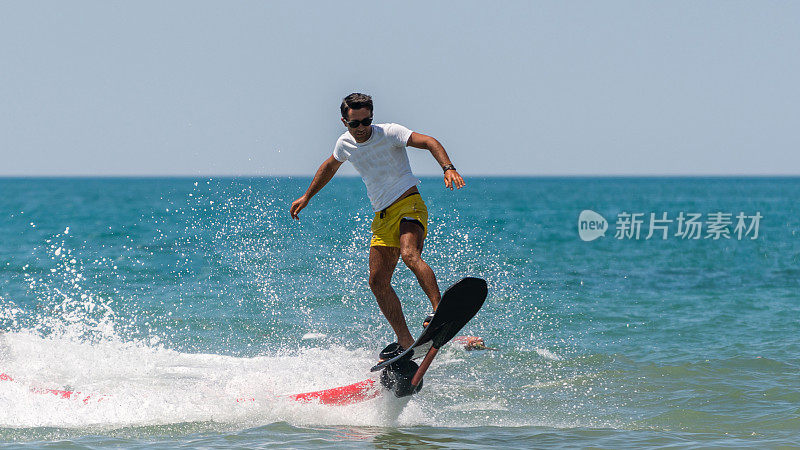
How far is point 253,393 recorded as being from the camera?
8.26 meters

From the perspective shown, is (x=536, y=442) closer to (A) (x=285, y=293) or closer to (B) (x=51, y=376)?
(B) (x=51, y=376)

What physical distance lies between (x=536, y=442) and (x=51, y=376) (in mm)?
5322

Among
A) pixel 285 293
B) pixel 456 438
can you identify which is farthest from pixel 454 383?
pixel 285 293

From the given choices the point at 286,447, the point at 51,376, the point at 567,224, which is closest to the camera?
the point at 286,447

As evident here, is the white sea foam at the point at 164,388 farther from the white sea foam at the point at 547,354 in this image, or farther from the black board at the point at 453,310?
the white sea foam at the point at 547,354
